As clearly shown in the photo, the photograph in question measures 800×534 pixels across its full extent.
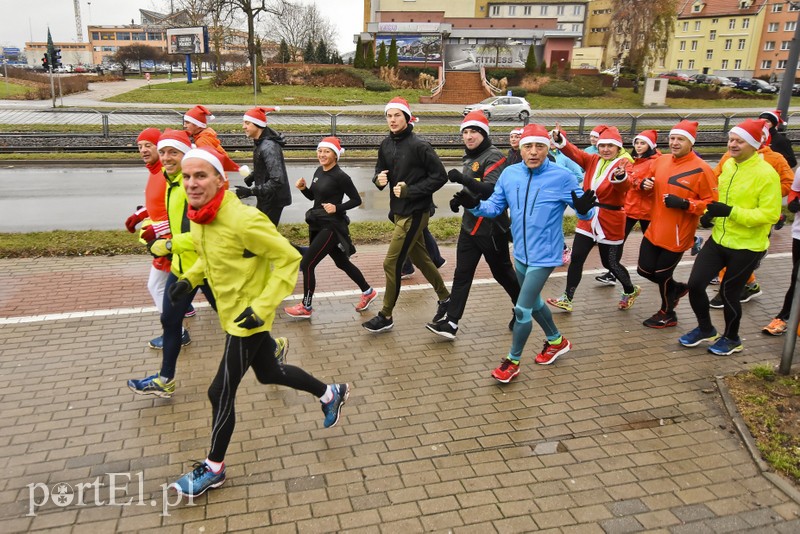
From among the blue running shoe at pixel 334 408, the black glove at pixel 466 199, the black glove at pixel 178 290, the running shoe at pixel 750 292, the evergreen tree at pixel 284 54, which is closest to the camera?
the black glove at pixel 178 290

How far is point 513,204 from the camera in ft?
16.4

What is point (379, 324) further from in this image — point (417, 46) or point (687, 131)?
point (417, 46)

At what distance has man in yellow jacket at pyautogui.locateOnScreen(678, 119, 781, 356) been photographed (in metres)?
5.23

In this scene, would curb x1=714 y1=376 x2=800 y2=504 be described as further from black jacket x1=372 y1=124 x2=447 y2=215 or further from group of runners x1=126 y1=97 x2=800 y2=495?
black jacket x1=372 y1=124 x2=447 y2=215

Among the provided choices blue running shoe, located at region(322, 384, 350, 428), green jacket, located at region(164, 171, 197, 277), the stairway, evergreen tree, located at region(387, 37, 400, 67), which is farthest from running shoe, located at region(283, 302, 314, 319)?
evergreen tree, located at region(387, 37, 400, 67)

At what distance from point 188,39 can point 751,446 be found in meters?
57.3

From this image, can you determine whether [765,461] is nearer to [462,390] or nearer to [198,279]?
[462,390]

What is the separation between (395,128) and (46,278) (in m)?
4.93

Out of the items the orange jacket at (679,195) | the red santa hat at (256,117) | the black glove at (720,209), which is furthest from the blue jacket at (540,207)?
the red santa hat at (256,117)

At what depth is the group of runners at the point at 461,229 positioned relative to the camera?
11.8 ft

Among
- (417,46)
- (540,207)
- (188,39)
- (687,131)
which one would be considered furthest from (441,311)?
(188,39)

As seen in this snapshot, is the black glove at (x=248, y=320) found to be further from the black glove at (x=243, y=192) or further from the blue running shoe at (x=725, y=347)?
the blue running shoe at (x=725, y=347)

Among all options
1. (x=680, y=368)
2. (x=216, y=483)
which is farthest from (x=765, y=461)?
(x=216, y=483)

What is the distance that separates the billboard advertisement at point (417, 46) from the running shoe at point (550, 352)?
5273cm
